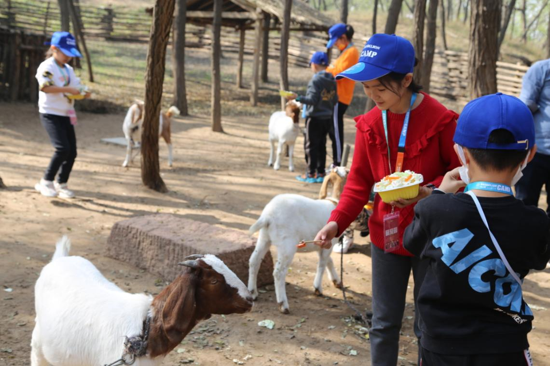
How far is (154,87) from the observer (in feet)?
26.5

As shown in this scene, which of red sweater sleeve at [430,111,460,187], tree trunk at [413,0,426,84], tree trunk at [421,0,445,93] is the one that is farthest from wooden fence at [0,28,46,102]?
red sweater sleeve at [430,111,460,187]

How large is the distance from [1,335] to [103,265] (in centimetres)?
155

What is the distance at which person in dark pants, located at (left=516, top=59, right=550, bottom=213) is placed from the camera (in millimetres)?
5605

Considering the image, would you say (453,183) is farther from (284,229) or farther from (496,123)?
(284,229)

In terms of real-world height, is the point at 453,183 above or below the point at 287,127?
above

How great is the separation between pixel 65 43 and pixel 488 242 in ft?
21.2

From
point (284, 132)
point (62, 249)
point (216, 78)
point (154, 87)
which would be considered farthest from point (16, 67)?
point (62, 249)

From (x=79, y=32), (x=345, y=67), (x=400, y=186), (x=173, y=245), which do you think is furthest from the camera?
(x=79, y=32)

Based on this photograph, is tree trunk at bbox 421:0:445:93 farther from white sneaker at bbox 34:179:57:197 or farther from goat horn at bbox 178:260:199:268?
goat horn at bbox 178:260:199:268

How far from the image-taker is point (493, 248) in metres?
1.89

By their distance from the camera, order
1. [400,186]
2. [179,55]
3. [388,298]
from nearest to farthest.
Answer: [400,186]
[388,298]
[179,55]

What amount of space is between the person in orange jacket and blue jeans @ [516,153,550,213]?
3.72 metres

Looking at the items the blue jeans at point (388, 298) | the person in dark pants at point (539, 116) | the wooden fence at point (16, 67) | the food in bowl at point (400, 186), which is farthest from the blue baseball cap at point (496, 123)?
the wooden fence at point (16, 67)

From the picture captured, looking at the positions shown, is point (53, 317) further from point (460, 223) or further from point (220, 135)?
point (220, 135)
